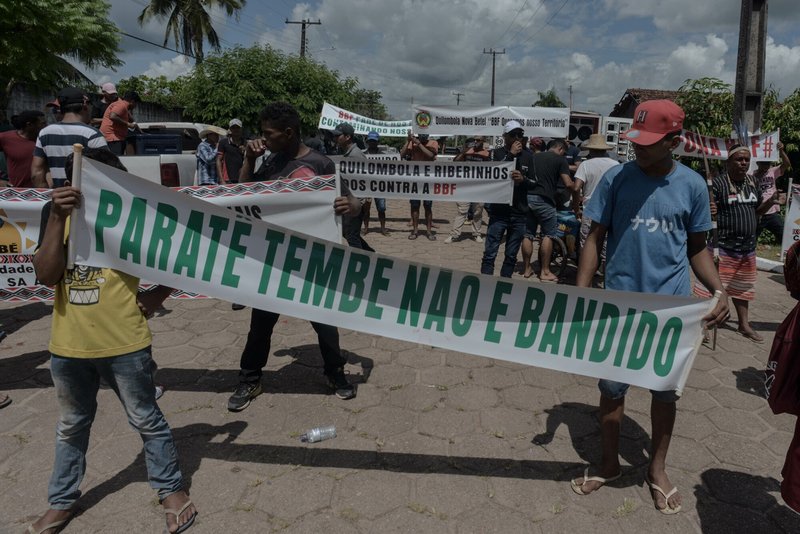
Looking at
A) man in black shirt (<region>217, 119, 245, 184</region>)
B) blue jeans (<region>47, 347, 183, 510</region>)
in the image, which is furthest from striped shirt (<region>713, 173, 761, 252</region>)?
man in black shirt (<region>217, 119, 245, 184</region>)

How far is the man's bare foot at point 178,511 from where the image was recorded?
2586 millimetres

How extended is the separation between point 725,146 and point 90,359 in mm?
8121

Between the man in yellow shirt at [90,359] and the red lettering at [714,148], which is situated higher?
the red lettering at [714,148]

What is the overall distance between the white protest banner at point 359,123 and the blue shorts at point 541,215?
A: 628 centimetres

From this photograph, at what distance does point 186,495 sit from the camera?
8.96ft

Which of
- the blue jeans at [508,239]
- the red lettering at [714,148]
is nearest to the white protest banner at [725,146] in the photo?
the red lettering at [714,148]

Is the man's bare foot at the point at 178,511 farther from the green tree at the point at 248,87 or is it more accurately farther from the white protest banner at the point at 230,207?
the green tree at the point at 248,87

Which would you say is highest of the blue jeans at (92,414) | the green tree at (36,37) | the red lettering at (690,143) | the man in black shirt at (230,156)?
the green tree at (36,37)

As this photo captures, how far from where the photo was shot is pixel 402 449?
337 cm

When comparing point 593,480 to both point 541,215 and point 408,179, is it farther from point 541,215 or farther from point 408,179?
point 408,179

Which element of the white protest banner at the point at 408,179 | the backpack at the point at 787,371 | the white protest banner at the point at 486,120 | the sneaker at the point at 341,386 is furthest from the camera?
the white protest banner at the point at 486,120

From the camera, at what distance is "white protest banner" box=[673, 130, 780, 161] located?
21.8 feet

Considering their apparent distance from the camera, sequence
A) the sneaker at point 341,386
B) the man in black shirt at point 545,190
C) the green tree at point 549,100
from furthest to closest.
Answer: the green tree at point 549,100 → the man in black shirt at point 545,190 → the sneaker at point 341,386

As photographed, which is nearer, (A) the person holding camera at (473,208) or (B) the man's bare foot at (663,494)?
(B) the man's bare foot at (663,494)
